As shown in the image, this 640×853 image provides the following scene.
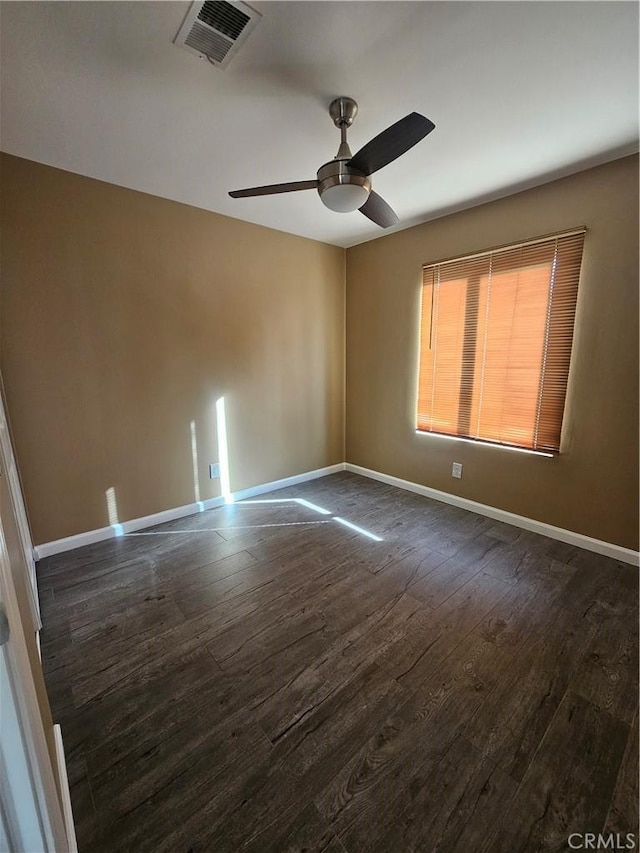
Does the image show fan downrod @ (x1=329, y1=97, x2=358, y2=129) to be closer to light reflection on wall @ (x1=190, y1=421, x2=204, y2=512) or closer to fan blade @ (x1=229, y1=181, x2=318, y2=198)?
fan blade @ (x1=229, y1=181, x2=318, y2=198)

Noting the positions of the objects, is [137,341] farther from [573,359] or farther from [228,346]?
[573,359]

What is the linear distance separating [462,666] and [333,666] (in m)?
0.58

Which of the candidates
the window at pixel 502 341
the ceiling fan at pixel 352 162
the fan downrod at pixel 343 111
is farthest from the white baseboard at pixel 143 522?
the fan downrod at pixel 343 111

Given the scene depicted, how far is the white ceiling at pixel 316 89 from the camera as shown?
51.1 inches

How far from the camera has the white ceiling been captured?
130 cm

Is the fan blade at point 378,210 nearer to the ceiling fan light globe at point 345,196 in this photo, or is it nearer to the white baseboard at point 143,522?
the ceiling fan light globe at point 345,196

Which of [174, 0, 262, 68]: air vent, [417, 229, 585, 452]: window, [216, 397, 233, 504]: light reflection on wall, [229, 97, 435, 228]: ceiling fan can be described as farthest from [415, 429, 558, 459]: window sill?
[174, 0, 262, 68]: air vent

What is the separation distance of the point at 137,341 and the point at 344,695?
8.44 ft

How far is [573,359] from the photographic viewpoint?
2453 mm

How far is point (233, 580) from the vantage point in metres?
2.19

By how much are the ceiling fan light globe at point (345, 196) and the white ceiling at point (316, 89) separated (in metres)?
0.41

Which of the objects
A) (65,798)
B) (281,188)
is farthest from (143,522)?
(281,188)

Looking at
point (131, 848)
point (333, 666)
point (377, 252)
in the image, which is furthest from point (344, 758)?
point (377, 252)

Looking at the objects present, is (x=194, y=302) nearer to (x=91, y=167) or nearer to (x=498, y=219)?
(x=91, y=167)
